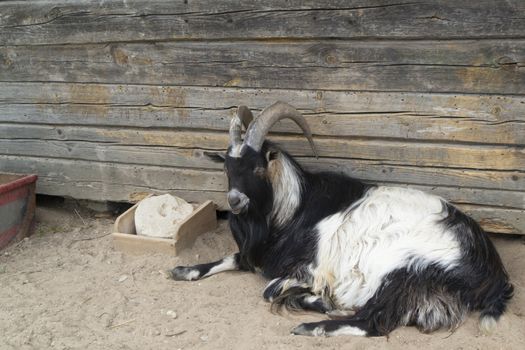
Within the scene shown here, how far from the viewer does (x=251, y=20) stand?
432 cm

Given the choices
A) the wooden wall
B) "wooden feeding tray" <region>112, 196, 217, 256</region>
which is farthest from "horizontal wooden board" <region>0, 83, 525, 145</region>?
"wooden feeding tray" <region>112, 196, 217, 256</region>

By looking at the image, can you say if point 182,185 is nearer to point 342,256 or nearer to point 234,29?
point 234,29

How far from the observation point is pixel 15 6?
496 cm

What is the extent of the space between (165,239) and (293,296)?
1213 mm

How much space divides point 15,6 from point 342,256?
11.2ft

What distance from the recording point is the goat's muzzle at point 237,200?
384 cm

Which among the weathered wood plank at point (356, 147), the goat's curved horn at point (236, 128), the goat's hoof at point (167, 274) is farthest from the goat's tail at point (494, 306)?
the goat's hoof at point (167, 274)

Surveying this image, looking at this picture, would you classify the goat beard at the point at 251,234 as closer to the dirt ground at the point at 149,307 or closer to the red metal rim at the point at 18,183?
the dirt ground at the point at 149,307

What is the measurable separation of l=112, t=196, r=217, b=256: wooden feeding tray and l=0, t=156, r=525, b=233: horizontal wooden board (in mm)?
187

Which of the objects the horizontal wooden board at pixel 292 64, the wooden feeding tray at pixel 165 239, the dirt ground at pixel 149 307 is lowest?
the dirt ground at pixel 149 307

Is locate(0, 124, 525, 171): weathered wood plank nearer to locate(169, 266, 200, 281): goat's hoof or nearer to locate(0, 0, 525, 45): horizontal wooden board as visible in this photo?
locate(0, 0, 525, 45): horizontal wooden board

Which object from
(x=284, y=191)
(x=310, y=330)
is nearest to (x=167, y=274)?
(x=284, y=191)

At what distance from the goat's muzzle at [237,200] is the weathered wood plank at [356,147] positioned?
2.72 feet

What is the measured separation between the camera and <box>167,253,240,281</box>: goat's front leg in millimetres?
4293
